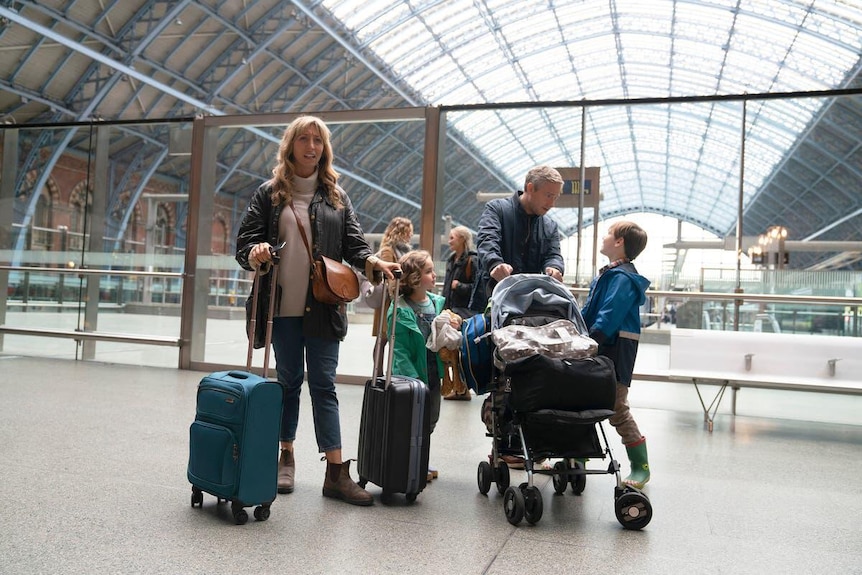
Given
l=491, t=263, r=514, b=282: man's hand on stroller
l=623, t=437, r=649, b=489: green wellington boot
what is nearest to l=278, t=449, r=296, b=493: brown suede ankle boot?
l=491, t=263, r=514, b=282: man's hand on stroller

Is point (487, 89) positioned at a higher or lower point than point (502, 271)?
higher

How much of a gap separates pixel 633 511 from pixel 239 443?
1653 millimetres

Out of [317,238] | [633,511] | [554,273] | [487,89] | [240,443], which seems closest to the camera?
[240,443]

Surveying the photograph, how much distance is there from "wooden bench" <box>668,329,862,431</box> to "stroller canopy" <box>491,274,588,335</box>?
3.18 metres

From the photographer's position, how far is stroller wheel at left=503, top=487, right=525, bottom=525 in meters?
3.14

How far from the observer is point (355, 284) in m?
3.42

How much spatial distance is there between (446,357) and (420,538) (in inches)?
42.7

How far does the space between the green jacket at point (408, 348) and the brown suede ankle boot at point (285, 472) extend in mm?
664

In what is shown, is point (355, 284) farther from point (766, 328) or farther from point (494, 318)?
point (766, 328)

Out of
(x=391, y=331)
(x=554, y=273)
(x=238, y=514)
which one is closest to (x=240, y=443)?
(x=238, y=514)

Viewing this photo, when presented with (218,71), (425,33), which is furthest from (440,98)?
(218,71)

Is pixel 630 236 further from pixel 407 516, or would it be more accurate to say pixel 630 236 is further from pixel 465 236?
pixel 465 236

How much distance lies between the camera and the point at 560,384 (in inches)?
125

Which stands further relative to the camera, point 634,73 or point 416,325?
point 634,73
